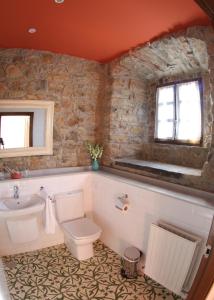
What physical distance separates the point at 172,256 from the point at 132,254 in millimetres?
559

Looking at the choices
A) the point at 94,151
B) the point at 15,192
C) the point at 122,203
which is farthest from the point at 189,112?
the point at 15,192

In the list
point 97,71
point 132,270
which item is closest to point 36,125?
point 97,71

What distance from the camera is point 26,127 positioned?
9.99 feet

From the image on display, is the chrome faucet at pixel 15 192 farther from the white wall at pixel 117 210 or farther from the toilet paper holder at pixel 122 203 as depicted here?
the toilet paper holder at pixel 122 203

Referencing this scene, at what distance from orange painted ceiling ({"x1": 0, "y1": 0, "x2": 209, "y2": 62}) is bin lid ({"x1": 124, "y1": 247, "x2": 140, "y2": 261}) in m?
2.29

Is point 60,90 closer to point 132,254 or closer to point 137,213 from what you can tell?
point 137,213

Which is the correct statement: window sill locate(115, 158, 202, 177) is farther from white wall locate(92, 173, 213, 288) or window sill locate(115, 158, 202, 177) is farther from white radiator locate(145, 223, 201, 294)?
white radiator locate(145, 223, 201, 294)

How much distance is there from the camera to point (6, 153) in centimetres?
296

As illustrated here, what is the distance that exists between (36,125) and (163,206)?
6.24 ft

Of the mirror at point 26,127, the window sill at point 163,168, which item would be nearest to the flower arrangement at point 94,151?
the window sill at point 163,168

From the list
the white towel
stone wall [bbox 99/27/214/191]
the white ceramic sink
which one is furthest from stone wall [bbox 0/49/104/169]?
the white towel

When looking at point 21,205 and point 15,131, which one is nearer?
A: point 21,205

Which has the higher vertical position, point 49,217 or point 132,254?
point 49,217

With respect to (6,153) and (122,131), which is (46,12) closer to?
(6,153)
